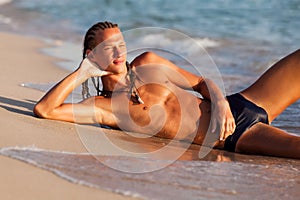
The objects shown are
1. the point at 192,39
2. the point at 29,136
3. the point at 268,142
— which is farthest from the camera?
the point at 192,39

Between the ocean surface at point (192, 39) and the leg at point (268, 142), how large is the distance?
0.09 m

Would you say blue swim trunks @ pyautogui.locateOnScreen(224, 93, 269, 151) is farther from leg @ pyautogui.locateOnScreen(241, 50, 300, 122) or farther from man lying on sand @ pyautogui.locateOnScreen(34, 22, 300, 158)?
leg @ pyautogui.locateOnScreen(241, 50, 300, 122)

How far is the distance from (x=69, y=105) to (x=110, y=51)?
16.8 inches

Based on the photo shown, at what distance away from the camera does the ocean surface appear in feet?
10.2

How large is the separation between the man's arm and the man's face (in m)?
0.06

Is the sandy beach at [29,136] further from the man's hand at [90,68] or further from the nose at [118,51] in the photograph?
the nose at [118,51]

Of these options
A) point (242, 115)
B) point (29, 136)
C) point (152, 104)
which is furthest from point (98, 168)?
point (242, 115)

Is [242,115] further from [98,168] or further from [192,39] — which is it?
[192,39]

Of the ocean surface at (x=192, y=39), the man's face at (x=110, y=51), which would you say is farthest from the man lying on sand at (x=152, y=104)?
the ocean surface at (x=192, y=39)

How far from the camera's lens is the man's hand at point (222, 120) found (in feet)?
12.5

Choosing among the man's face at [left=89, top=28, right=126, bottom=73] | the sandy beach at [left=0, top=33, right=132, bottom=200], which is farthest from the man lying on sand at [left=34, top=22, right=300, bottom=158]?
the sandy beach at [left=0, top=33, right=132, bottom=200]

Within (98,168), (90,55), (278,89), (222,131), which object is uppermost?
(90,55)

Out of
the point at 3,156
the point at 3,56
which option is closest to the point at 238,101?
the point at 3,156

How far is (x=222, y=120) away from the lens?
A: 3830 millimetres
